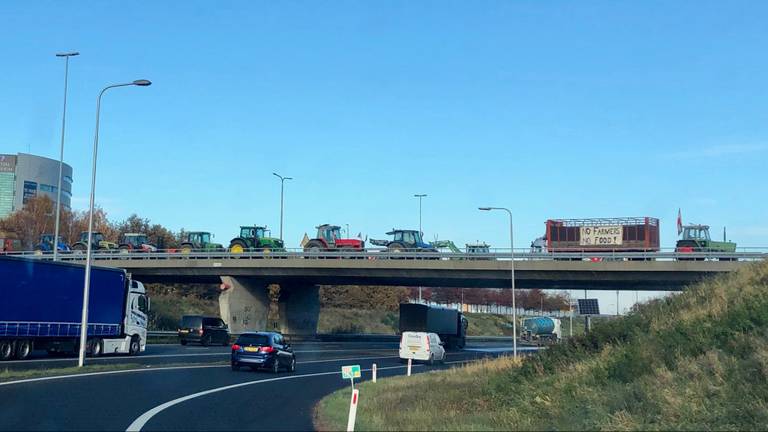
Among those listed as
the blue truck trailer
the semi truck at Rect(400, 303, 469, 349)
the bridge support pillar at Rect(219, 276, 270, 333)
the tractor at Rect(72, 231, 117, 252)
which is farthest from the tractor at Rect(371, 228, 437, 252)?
the tractor at Rect(72, 231, 117, 252)

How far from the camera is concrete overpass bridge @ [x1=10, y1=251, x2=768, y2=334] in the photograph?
47.2 meters

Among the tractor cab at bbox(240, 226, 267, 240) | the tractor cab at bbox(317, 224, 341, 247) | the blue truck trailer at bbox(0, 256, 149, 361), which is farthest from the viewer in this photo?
the tractor cab at bbox(240, 226, 267, 240)

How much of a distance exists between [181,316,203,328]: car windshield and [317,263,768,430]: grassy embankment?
102ft

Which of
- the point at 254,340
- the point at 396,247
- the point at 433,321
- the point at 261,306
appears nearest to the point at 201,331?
the point at 261,306

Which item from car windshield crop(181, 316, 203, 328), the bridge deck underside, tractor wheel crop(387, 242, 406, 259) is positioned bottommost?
car windshield crop(181, 316, 203, 328)

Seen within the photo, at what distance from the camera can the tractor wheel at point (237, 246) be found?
57.1 metres

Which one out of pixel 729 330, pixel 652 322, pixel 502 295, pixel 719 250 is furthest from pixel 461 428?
pixel 502 295

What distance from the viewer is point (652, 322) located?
20172 millimetres

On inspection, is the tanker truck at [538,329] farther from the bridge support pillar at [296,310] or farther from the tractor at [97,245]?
the tractor at [97,245]

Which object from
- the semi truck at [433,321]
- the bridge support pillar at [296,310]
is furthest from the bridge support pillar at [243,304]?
the semi truck at [433,321]

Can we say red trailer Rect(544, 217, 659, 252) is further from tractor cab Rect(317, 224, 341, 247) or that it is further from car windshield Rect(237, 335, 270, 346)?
car windshield Rect(237, 335, 270, 346)

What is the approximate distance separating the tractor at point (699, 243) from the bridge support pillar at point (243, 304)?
3144 cm

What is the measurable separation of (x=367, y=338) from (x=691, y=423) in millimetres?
62312

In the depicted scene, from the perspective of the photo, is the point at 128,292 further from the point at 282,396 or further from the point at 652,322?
the point at 652,322
